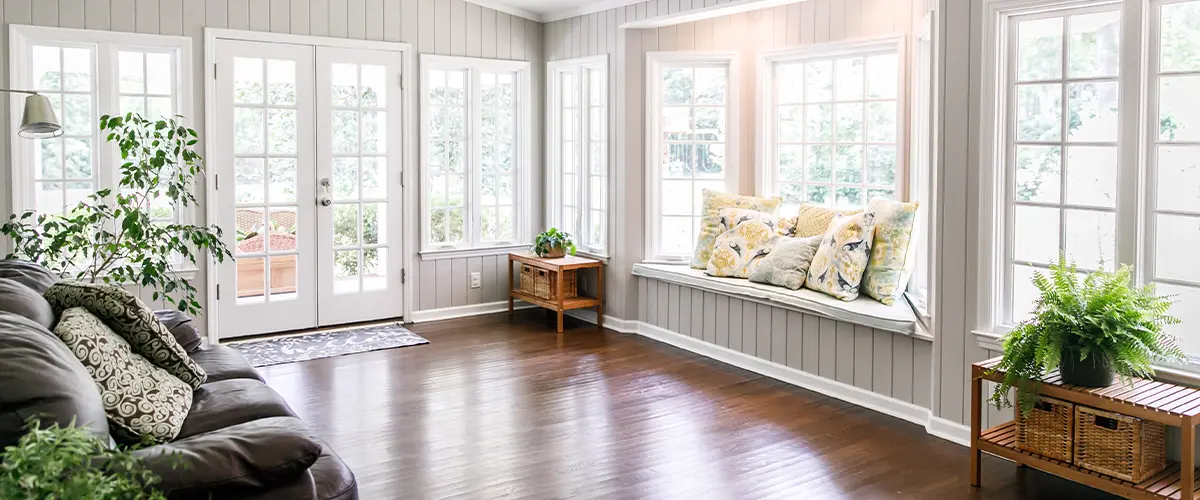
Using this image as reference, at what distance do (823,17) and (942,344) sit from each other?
2.31m

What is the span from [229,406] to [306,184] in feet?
11.2

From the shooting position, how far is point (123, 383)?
267cm

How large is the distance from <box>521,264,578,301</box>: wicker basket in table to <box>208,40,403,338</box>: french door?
3.16 feet

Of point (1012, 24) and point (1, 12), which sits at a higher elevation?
point (1, 12)

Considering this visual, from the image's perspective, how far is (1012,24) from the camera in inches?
148

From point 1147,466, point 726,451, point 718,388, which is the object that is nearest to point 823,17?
point 718,388

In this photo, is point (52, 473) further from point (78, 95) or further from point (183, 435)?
point (78, 95)

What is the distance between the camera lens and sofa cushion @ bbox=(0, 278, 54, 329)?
2.62m

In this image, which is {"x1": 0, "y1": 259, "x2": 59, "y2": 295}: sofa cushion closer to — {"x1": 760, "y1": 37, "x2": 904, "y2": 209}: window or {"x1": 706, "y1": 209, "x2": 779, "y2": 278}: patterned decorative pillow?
{"x1": 706, "y1": 209, "x2": 779, "y2": 278}: patterned decorative pillow

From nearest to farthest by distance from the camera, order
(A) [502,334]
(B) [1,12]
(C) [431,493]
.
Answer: (C) [431,493]
(B) [1,12]
(A) [502,334]

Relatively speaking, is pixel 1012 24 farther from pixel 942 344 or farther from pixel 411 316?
pixel 411 316

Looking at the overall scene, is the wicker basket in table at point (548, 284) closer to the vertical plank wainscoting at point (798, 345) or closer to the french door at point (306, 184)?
the vertical plank wainscoting at point (798, 345)

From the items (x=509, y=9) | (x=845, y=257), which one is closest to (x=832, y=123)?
(x=845, y=257)

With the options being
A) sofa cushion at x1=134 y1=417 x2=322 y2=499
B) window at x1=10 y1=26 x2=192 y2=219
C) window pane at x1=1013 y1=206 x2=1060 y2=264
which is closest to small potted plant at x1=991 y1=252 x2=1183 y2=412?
window pane at x1=1013 y1=206 x2=1060 y2=264
